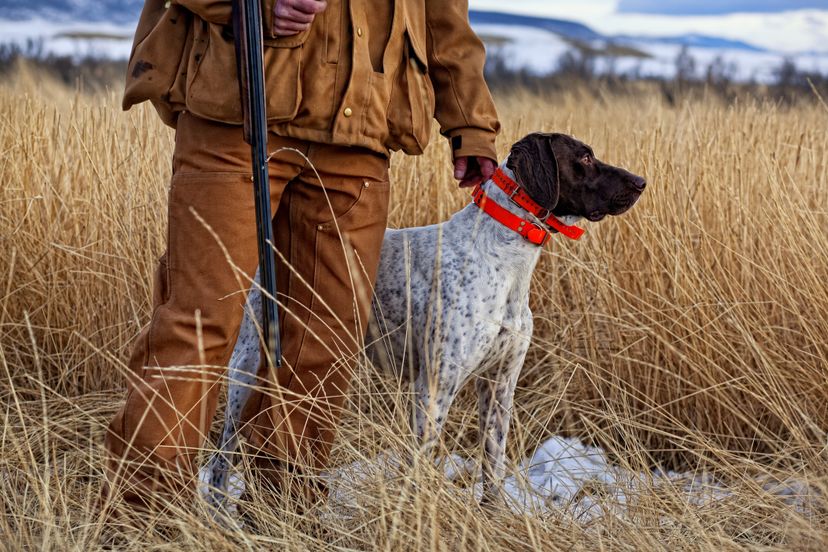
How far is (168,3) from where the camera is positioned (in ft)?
8.98

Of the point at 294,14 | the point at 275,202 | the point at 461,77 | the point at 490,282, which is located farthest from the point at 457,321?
the point at 294,14

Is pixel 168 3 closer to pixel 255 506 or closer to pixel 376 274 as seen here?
pixel 376 274

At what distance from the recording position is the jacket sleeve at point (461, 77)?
3.21 meters

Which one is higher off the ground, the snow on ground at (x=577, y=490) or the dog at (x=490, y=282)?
the dog at (x=490, y=282)

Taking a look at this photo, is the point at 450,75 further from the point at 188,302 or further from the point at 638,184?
→ the point at 188,302

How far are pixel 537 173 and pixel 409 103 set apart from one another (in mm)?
481

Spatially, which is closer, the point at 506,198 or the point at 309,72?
the point at 309,72

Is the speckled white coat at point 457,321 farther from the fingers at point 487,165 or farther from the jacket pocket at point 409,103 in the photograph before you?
the jacket pocket at point 409,103

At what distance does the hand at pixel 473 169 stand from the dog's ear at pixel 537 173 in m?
0.13

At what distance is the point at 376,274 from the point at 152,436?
92cm

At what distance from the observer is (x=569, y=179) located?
3.19 m

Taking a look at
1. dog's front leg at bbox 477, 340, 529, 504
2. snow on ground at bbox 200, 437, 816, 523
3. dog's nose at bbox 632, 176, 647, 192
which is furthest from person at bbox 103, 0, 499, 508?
dog's nose at bbox 632, 176, 647, 192

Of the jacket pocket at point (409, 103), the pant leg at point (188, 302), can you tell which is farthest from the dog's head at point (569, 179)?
the pant leg at point (188, 302)

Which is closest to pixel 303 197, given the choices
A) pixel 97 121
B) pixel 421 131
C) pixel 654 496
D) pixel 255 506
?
pixel 421 131
